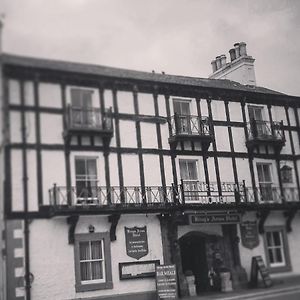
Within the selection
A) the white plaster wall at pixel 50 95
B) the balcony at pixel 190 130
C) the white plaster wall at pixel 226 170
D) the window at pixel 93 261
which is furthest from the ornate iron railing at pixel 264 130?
the white plaster wall at pixel 50 95

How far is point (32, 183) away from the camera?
1147cm

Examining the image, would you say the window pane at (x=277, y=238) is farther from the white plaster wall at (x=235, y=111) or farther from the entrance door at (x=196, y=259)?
the white plaster wall at (x=235, y=111)

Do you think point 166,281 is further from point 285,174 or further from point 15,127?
point 285,174

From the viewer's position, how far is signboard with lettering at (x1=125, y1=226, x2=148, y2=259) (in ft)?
41.4

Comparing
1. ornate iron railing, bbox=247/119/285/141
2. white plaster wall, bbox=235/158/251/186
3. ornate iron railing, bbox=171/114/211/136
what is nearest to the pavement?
white plaster wall, bbox=235/158/251/186

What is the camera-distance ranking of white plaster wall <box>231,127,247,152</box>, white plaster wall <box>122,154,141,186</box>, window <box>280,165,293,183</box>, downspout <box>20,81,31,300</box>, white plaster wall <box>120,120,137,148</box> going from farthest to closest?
window <box>280,165,293,183</box> → white plaster wall <box>231,127,247,152</box> → white plaster wall <box>120,120,137,148</box> → white plaster wall <box>122,154,141,186</box> → downspout <box>20,81,31,300</box>

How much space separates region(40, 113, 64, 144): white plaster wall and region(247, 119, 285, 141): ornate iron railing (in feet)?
20.6

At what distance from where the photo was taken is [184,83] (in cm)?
1445

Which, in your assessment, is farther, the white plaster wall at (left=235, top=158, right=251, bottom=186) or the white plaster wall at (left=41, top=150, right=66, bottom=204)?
the white plaster wall at (left=235, top=158, right=251, bottom=186)

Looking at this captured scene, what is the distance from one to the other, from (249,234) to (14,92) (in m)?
8.02

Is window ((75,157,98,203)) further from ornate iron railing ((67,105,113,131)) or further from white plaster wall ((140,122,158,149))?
white plaster wall ((140,122,158,149))

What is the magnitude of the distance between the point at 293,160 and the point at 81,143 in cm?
753

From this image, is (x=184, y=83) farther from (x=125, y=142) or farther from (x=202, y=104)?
(x=125, y=142)

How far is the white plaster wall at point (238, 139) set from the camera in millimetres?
15039
